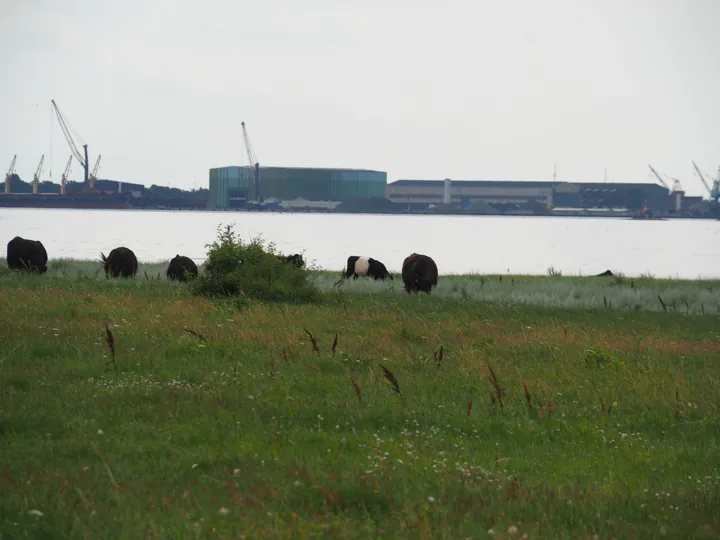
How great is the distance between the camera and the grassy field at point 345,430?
676 cm

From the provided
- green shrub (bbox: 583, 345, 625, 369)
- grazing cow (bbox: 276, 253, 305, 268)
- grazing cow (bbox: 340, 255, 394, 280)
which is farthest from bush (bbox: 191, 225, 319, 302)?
grazing cow (bbox: 340, 255, 394, 280)

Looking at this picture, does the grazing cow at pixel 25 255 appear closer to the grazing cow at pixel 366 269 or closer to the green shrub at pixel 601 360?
the grazing cow at pixel 366 269

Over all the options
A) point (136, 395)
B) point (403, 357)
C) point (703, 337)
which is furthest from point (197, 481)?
point (703, 337)

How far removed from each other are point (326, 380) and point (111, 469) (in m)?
4.44

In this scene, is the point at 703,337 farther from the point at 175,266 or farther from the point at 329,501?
the point at 175,266

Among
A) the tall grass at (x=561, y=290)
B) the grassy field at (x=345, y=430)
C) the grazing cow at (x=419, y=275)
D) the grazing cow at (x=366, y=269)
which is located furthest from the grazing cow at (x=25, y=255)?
the grassy field at (x=345, y=430)

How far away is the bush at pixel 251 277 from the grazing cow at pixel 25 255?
37.2 feet

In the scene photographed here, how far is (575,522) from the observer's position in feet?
22.4

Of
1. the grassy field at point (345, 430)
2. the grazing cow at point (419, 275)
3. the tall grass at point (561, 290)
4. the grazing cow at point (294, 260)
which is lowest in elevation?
the tall grass at point (561, 290)

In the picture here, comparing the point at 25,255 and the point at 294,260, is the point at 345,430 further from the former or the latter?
the point at 25,255

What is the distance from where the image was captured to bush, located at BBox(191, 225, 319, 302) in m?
23.0

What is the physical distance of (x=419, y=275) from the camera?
101 feet

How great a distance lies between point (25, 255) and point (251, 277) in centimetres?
1367

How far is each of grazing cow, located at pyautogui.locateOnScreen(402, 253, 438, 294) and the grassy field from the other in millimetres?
12160
